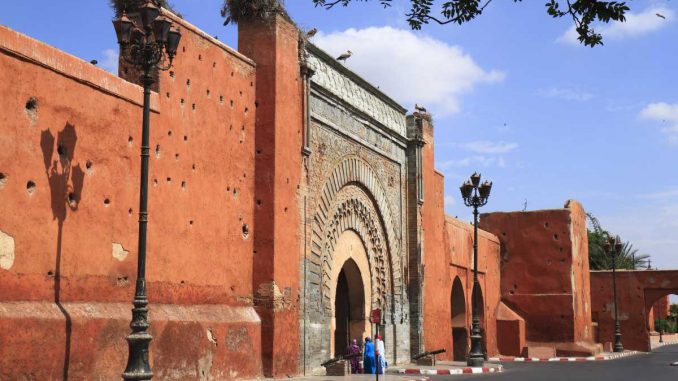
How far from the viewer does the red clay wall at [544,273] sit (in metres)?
29.4

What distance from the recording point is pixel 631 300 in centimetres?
3606

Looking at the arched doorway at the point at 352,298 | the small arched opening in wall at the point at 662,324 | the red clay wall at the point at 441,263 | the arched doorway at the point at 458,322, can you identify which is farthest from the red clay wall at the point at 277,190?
the small arched opening in wall at the point at 662,324

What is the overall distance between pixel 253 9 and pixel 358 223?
214 inches

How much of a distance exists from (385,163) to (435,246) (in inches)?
142

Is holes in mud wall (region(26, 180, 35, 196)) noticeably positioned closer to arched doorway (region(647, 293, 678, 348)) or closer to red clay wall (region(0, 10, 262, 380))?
red clay wall (region(0, 10, 262, 380))

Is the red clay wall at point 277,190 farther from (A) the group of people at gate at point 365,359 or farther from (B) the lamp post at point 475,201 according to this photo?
(B) the lamp post at point 475,201

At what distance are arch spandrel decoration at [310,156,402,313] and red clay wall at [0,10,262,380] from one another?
2.35 meters

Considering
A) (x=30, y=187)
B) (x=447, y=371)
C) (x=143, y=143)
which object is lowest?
(x=447, y=371)

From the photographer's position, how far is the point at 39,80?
952 centimetres

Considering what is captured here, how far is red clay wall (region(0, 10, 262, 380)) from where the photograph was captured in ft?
29.9

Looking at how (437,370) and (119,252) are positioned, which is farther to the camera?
(437,370)

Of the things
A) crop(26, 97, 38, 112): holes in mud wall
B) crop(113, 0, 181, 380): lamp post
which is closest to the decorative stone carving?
crop(113, 0, 181, 380): lamp post

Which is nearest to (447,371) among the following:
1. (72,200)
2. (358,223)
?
(358,223)

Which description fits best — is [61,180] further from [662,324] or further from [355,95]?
[662,324]
